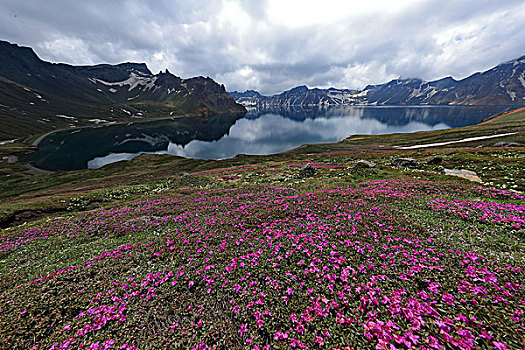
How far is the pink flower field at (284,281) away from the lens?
7250 millimetres

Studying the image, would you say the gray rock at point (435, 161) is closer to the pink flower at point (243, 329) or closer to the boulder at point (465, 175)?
the boulder at point (465, 175)

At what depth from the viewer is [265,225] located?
15.2m

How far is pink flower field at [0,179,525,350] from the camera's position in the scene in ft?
23.8

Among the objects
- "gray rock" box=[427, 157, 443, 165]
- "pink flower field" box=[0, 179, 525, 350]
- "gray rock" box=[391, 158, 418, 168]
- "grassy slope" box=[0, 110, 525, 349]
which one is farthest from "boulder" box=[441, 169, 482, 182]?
"gray rock" box=[427, 157, 443, 165]

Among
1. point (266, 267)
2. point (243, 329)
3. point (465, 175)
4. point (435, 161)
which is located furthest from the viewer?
point (435, 161)

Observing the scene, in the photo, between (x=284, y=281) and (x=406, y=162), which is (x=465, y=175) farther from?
(x=284, y=281)

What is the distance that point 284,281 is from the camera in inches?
382

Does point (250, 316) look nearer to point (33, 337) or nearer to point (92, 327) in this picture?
point (92, 327)

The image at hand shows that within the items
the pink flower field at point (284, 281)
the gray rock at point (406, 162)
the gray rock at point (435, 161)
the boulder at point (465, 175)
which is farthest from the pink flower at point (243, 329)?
the gray rock at point (435, 161)

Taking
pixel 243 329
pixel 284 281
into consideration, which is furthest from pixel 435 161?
pixel 243 329

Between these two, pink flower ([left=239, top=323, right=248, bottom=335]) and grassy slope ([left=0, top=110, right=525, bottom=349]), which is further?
pink flower ([left=239, top=323, right=248, bottom=335])

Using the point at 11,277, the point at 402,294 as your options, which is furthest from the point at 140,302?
the point at 402,294

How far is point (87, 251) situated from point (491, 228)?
2685cm

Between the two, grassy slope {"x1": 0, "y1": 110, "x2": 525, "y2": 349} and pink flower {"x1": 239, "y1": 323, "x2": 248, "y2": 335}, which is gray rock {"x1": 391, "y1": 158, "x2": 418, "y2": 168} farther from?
pink flower {"x1": 239, "y1": 323, "x2": 248, "y2": 335}
